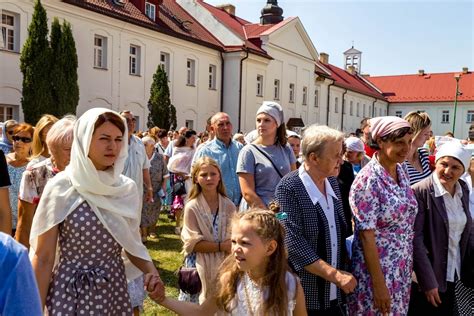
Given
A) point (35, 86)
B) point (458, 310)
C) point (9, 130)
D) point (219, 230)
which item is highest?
point (35, 86)

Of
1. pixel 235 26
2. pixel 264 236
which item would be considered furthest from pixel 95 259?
pixel 235 26

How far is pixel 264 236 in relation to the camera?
2.48 metres

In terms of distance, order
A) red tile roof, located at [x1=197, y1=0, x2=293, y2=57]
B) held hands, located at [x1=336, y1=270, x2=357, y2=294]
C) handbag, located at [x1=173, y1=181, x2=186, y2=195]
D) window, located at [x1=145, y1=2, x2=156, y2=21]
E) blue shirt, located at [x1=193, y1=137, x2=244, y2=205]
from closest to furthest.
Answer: held hands, located at [x1=336, y1=270, x2=357, y2=294], blue shirt, located at [x1=193, y1=137, x2=244, y2=205], handbag, located at [x1=173, y1=181, x2=186, y2=195], window, located at [x1=145, y1=2, x2=156, y2=21], red tile roof, located at [x1=197, y1=0, x2=293, y2=57]

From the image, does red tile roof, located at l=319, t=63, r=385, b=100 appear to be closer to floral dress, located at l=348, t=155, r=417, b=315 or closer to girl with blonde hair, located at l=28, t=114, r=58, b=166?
girl with blonde hair, located at l=28, t=114, r=58, b=166

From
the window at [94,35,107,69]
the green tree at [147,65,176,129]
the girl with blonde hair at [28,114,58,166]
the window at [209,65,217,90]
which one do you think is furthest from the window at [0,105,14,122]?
the girl with blonde hair at [28,114,58,166]

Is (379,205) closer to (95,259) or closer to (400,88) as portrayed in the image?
(95,259)

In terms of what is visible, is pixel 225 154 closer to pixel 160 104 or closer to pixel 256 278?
pixel 256 278

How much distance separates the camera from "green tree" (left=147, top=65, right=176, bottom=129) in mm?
20969

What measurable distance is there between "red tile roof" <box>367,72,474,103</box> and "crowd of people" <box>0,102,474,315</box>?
57352mm

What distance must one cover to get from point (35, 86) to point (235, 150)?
40.5 ft

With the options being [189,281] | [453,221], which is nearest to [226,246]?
[189,281]

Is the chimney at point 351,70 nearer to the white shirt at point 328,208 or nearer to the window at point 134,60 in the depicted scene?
the window at point 134,60

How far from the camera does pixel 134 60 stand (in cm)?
2181

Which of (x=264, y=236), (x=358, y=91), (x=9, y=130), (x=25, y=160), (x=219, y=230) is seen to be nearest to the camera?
(x=264, y=236)
